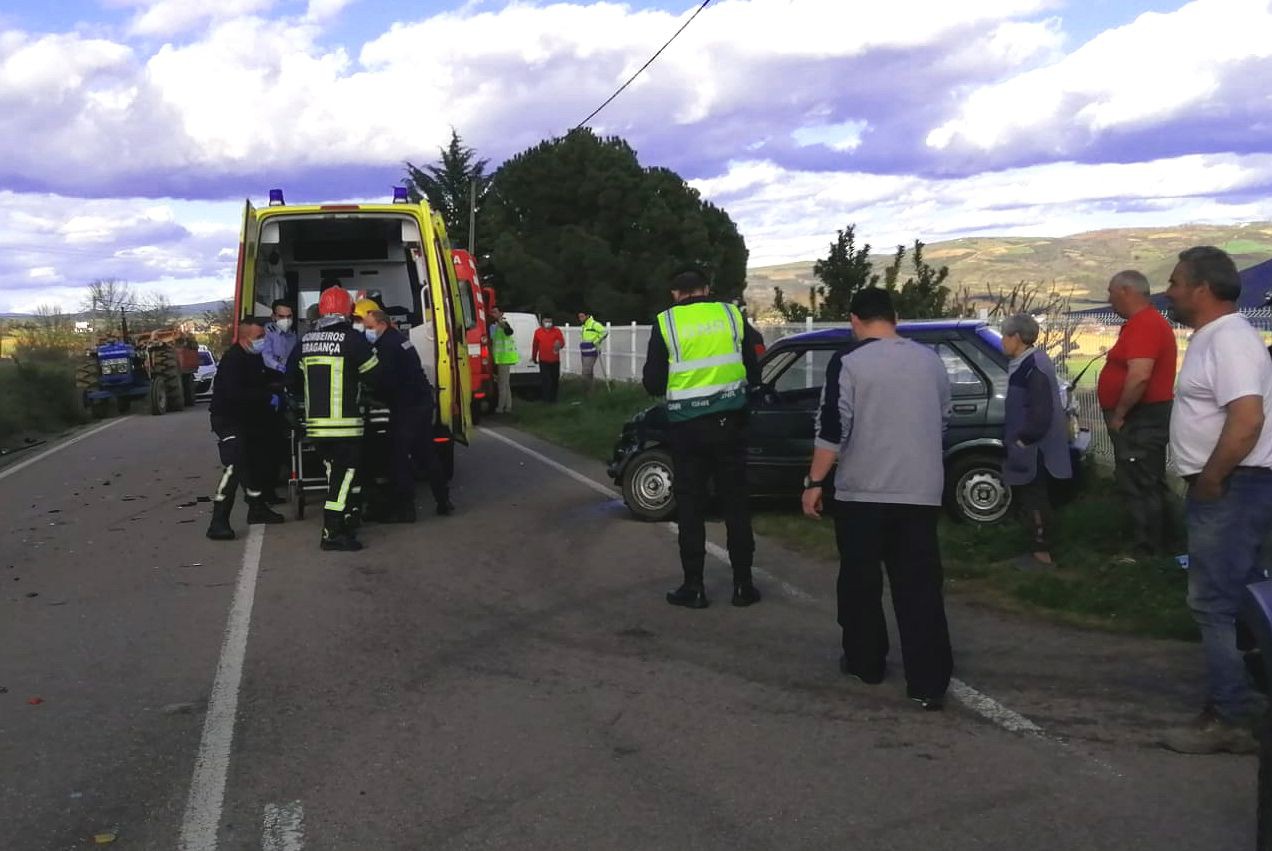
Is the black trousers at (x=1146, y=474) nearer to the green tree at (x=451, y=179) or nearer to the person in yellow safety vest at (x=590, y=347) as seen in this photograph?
the person in yellow safety vest at (x=590, y=347)

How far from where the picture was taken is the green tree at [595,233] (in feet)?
168

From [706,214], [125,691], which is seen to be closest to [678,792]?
[125,691]

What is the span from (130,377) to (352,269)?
61.1ft

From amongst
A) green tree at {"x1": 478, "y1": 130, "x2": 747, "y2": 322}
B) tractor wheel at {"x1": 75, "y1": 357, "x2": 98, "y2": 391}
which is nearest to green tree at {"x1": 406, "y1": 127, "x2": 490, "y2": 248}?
green tree at {"x1": 478, "y1": 130, "x2": 747, "y2": 322}

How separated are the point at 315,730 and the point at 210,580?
356cm

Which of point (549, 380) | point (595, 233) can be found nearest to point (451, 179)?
point (595, 233)

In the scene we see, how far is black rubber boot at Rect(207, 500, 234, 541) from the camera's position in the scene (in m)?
10.0

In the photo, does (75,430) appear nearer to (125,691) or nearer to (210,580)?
(210,580)

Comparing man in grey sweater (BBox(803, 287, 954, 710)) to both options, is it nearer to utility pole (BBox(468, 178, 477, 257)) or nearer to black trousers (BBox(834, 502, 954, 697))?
black trousers (BBox(834, 502, 954, 697))

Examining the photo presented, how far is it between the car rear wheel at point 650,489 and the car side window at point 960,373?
235cm

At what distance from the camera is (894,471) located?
5461mm

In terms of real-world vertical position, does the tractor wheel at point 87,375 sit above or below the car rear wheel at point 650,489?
above

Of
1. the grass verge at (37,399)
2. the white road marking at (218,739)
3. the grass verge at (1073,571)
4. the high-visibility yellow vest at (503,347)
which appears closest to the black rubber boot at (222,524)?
the white road marking at (218,739)

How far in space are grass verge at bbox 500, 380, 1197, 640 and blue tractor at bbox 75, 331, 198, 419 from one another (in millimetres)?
22162
